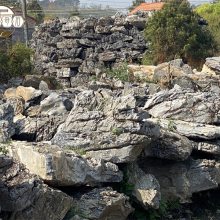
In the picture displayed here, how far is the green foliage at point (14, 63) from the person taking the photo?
15617mm

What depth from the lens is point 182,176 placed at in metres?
8.91

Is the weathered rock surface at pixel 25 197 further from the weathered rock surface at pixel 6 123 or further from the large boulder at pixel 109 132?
the weathered rock surface at pixel 6 123

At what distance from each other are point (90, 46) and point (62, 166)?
12.6 meters

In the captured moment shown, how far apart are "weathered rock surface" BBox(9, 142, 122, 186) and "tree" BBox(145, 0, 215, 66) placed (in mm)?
9964

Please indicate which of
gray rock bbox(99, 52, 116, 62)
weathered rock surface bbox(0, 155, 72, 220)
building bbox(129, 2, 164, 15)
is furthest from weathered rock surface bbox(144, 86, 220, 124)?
building bbox(129, 2, 164, 15)

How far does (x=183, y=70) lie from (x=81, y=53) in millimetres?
6076

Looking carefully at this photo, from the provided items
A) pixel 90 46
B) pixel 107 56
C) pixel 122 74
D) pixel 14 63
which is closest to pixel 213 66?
pixel 122 74

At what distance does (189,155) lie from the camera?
8984 millimetres

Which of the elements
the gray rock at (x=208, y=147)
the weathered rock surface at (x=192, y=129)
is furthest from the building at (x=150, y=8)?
the gray rock at (x=208, y=147)

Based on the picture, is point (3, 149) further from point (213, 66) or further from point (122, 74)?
point (213, 66)

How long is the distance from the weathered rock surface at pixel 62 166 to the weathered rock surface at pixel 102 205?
0.18 metres

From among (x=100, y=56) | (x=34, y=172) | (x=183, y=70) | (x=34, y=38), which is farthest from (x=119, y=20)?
(x=34, y=172)

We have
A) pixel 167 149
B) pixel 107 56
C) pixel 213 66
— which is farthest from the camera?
pixel 107 56

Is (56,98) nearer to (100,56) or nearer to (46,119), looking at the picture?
(46,119)
